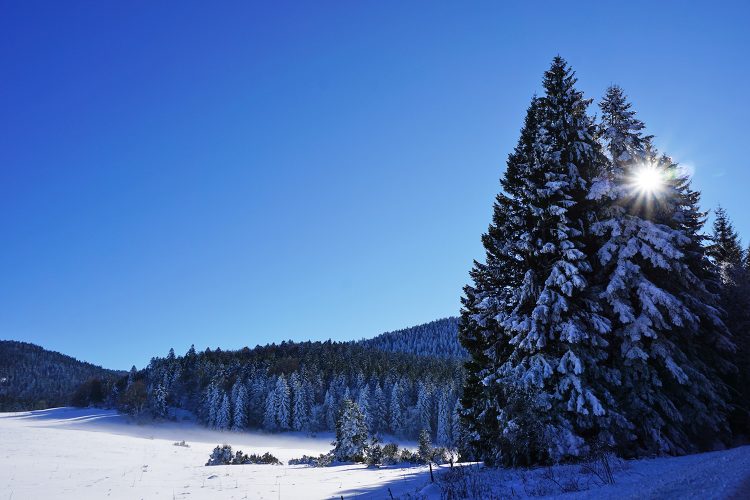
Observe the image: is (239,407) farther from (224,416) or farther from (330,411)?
(330,411)

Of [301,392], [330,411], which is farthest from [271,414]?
[330,411]

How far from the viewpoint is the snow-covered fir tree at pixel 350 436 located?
4422cm

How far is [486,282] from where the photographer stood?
2200 cm

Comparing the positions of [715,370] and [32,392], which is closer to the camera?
[715,370]

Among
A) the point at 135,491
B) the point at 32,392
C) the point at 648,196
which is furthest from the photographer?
the point at 32,392

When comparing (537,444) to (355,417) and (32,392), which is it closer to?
(355,417)

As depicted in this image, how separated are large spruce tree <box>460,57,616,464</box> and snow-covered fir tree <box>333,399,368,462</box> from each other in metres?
26.7

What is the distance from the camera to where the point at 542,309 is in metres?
17.1

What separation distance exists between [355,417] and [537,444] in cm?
3441

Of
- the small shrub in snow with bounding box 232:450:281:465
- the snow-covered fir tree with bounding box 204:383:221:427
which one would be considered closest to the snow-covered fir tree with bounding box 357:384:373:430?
the snow-covered fir tree with bounding box 204:383:221:427

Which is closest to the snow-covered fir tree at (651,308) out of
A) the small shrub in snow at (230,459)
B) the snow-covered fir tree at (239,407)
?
the small shrub in snow at (230,459)

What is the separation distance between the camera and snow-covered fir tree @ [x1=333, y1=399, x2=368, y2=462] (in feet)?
145

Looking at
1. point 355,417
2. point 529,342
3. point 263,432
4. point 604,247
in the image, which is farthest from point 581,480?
point 263,432

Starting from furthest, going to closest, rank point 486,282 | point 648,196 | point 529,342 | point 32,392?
point 32,392 < point 486,282 < point 648,196 < point 529,342
